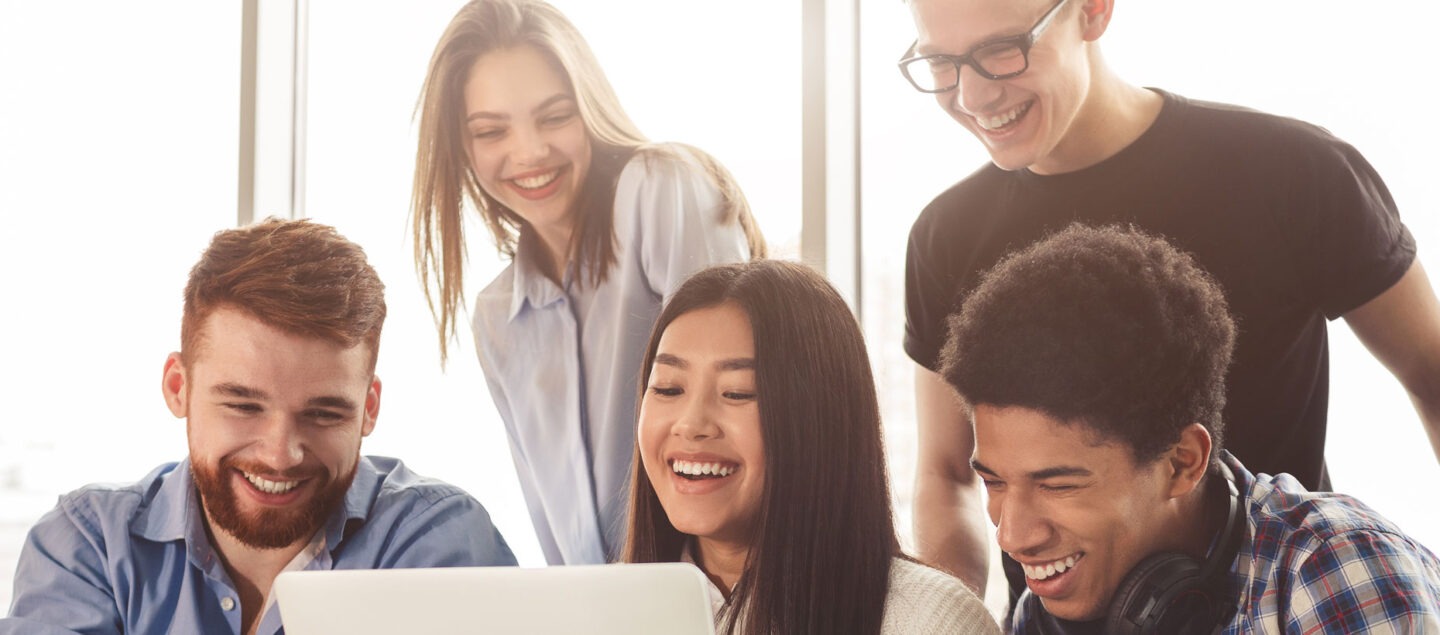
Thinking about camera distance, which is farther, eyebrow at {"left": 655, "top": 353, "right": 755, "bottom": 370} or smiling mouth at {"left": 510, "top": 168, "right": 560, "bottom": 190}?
smiling mouth at {"left": 510, "top": 168, "right": 560, "bottom": 190}

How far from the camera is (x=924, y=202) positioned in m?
2.28

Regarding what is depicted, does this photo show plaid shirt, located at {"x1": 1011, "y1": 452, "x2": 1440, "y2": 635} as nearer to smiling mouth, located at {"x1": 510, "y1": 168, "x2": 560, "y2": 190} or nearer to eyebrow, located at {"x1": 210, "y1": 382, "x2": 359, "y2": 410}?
eyebrow, located at {"x1": 210, "y1": 382, "x2": 359, "y2": 410}

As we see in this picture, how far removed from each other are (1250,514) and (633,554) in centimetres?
86

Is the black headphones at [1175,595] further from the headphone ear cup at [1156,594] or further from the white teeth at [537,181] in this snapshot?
the white teeth at [537,181]

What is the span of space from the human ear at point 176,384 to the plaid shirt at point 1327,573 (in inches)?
63.1

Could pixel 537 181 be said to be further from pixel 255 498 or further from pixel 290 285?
pixel 255 498

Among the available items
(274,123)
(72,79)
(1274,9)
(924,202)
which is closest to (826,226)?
(924,202)

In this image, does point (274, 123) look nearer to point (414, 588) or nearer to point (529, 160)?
→ point (529, 160)

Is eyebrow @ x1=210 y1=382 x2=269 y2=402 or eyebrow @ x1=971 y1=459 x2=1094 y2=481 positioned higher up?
eyebrow @ x1=210 y1=382 x2=269 y2=402

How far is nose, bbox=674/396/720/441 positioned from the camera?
170 centimetres

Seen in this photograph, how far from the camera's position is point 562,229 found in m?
2.60

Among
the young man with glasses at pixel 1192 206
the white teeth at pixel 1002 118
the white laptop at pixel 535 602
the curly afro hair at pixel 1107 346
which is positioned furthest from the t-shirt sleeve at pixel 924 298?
the white laptop at pixel 535 602

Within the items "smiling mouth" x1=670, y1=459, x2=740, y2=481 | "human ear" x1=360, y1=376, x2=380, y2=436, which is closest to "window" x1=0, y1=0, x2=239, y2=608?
"human ear" x1=360, y1=376, x2=380, y2=436

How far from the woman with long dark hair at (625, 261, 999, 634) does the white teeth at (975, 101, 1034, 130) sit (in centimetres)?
46
